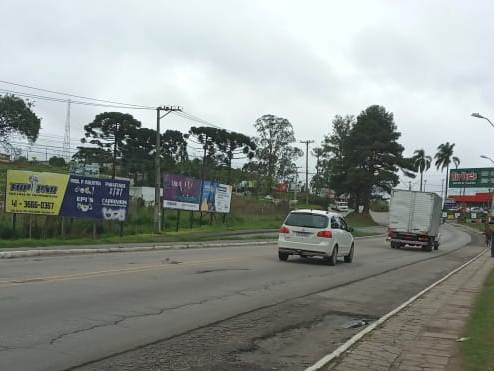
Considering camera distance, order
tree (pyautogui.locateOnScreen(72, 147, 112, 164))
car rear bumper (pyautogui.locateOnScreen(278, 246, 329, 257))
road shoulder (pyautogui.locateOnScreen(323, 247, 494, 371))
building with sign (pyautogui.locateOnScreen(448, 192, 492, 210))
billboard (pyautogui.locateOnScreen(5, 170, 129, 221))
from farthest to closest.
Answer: building with sign (pyautogui.locateOnScreen(448, 192, 492, 210)) → tree (pyautogui.locateOnScreen(72, 147, 112, 164)) → billboard (pyautogui.locateOnScreen(5, 170, 129, 221)) → car rear bumper (pyautogui.locateOnScreen(278, 246, 329, 257)) → road shoulder (pyautogui.locateOnScreen(323, 247, 494, 371))

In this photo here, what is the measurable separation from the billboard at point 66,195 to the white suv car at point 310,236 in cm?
1126

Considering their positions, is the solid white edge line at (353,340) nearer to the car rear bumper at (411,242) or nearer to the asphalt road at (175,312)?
the asphalt road at (175,312)

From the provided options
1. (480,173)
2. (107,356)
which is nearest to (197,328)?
(107,356)

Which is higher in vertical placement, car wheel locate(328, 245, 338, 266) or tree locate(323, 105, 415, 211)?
tree locate(323, 105, 415, 211)

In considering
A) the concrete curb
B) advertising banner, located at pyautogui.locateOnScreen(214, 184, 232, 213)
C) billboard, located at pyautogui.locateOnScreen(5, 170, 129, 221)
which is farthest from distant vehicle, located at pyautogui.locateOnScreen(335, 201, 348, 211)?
the concrete curb

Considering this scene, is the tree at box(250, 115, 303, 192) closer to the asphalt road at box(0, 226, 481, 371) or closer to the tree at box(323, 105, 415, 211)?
the tree at box(323, 105, 415, 211)

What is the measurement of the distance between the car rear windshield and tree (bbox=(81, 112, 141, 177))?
71.5m

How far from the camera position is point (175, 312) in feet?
33.4

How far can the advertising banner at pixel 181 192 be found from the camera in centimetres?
3784

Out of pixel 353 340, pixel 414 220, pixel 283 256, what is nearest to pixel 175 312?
pixel 353 340

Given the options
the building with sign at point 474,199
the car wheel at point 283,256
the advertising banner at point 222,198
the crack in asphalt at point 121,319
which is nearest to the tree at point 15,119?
the advertising banner at point 222,198

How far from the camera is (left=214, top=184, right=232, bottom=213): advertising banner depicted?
4406 cm

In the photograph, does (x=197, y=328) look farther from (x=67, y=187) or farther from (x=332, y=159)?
(x=332, y=159)

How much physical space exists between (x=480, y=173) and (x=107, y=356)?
7245 cm
